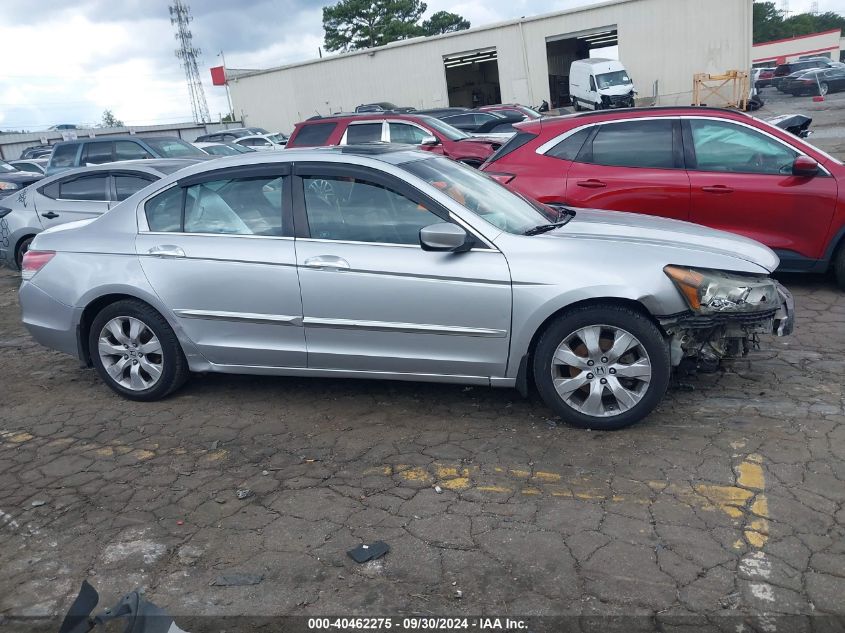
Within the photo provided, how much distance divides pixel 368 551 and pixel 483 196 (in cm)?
256

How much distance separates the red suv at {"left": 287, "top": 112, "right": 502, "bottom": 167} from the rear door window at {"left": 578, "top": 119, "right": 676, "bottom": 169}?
4.94m

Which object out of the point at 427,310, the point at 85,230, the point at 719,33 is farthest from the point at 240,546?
the point at 719,33

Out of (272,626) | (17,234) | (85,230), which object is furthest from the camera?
(17,234)

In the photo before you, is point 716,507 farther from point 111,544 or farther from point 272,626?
point 111,544

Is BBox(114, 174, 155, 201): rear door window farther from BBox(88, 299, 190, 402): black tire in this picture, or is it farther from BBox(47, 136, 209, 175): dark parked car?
BBox(88, 299, 190, 402): black tire

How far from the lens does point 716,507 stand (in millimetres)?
3531

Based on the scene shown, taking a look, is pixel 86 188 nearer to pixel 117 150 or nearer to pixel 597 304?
pixel 117 150

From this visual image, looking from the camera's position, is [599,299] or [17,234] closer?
[599,299]

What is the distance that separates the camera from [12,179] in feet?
56.7

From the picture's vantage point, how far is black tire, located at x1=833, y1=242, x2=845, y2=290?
653 centimetres

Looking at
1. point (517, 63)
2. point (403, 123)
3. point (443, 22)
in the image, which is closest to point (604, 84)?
point (517, 63)

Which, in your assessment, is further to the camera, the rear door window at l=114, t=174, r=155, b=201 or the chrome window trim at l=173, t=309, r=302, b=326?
the rear door window at l=114, t=174, r=155, b=201

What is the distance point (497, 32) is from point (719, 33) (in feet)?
35.5

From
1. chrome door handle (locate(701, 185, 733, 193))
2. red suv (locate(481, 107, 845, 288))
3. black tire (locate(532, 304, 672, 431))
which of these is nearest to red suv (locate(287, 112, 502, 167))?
red suv (locate(481, 107, 845, 288))
